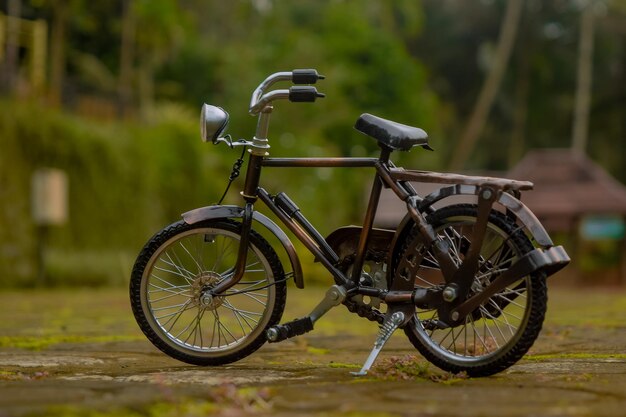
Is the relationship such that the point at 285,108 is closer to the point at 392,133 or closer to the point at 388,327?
the point at 392,133

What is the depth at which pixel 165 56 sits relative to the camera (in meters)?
29.4

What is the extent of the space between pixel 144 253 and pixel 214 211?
34cm

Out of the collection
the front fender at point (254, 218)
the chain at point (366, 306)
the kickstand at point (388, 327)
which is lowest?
the kickstand at point (388, 327)

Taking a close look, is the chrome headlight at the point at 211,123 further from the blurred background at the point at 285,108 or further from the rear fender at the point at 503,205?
the blurred background at the point at 285,108

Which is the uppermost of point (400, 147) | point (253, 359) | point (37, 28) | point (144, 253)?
point (37, 28)

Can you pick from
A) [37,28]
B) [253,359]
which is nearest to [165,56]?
[37,28]

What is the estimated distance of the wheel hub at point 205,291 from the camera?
4.37 meters

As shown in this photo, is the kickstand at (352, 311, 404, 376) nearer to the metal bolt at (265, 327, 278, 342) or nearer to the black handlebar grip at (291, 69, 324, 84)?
the metal bolt at (265, 327, 278, 342)

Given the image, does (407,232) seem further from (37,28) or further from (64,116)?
(37,28)

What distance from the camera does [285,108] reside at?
2362 cm

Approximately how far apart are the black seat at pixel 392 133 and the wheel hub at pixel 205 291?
91 centimetres

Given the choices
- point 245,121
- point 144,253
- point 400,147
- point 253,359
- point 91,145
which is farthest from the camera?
point 245,121

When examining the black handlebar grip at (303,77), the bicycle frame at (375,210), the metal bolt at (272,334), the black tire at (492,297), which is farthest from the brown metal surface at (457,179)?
the metal bolt at (272,334)

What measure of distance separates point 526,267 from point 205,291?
1.41 m
